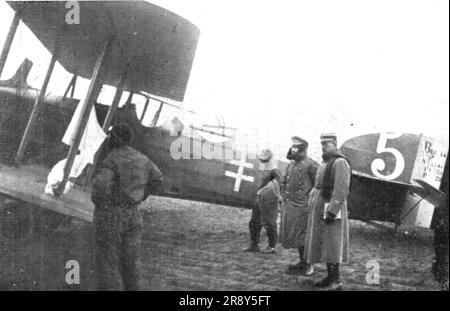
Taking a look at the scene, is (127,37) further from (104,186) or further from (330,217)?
(330,217)

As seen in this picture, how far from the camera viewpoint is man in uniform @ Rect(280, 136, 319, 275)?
3.87 m

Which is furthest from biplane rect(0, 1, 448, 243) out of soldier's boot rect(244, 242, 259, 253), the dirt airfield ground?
soldier's boot rect(244, 242, 259, 253)

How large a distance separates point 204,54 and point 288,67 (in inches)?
30.3

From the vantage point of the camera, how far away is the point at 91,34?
405 cm

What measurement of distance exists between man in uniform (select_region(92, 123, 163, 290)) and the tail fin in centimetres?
254

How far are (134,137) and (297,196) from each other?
222 centimetres

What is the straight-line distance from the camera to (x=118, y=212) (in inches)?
113

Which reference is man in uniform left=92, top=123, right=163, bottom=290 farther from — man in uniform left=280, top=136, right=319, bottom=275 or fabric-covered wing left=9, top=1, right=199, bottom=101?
man in uniform left=280, top=136, right=319, bottom=275

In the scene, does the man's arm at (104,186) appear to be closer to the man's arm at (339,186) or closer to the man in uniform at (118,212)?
the man in uniform at (118,212)

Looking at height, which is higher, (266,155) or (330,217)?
(266,155)

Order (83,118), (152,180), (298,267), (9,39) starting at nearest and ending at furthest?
1. (152,180)
2. (83,118)
3. (298,267)
4. (9,39)

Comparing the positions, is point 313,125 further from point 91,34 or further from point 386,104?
point 91,34

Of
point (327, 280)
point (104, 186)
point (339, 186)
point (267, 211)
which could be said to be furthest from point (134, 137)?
point (327, 280)
